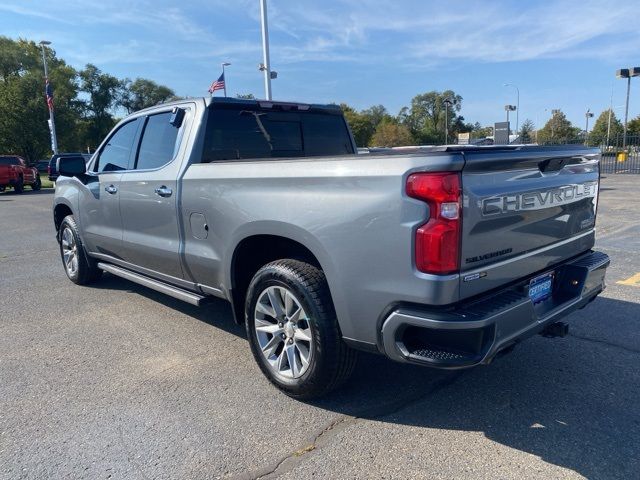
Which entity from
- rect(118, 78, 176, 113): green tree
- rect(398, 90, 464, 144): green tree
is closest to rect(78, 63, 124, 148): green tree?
rect(118, 78, 176, 113): green tree

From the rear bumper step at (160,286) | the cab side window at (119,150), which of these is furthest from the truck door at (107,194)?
the rear bumper step at (160,286)

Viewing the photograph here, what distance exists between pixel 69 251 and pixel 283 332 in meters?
4.05

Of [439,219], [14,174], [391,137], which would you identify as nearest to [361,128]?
[391,137]

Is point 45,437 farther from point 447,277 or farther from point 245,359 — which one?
point 447,277

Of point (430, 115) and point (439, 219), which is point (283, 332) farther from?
point (430, 115)

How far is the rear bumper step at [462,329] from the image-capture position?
8.09 feet

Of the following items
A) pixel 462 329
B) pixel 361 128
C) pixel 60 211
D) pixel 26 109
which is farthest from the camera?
pixel 361 128

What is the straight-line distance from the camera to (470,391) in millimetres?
3305

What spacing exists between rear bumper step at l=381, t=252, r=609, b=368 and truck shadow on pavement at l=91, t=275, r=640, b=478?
0.55m

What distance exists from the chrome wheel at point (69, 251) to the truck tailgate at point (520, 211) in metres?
4.84

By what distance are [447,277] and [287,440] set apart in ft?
4.19

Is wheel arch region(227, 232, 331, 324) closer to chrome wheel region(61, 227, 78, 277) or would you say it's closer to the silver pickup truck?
the silver pickup truck

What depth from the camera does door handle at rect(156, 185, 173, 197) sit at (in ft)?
13.1

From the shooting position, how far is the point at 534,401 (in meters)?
3.15
